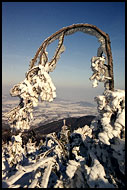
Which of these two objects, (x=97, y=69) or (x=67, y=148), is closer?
(x=97, y=69)

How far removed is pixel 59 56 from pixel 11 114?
1.60 m

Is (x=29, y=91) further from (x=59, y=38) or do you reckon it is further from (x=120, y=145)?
(x=120, y=145)

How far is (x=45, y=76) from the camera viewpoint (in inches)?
104

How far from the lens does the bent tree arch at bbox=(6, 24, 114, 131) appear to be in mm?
2619

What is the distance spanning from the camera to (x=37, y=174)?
8.64 ft

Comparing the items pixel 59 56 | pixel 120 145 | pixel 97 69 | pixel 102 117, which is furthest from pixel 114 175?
pixel 59 56

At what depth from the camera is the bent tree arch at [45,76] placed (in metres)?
2.62

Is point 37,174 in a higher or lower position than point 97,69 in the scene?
lower

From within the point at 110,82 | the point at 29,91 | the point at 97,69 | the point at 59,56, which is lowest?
the point at 29,91

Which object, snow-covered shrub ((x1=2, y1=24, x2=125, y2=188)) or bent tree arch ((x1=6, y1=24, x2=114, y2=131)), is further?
bent tree arch ((x1=6, y1=24, x2=114, y2=131))

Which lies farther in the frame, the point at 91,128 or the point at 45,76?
the point at 91,128

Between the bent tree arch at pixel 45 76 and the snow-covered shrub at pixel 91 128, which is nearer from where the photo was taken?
the snow-covered shrub at pixel 91 128

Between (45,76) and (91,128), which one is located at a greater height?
(45,76)

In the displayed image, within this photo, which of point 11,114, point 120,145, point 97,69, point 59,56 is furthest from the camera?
point 59,56
